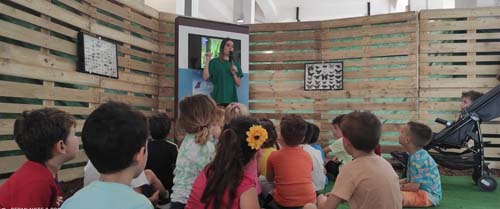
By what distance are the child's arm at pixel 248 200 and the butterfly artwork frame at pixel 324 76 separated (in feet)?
15.1

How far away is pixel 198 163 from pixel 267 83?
4.36 meters

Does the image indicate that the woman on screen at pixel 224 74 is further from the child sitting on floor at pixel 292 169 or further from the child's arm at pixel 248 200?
the child's arm at pixel 248 200

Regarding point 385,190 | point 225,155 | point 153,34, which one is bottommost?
point 385,190

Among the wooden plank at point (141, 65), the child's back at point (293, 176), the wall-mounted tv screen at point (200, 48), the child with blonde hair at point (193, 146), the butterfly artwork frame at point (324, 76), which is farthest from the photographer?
the butterfly artwork frame at point (324, 76)

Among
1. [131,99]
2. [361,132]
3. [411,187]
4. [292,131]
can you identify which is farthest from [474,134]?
[131,99]

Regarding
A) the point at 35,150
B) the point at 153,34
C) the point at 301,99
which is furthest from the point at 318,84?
the point at 35,150

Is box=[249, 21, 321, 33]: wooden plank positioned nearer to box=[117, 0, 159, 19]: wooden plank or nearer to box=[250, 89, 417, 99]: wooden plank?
box=[250, 89, 417, 99]: wooden plank

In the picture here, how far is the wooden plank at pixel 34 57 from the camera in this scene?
365 centimetres

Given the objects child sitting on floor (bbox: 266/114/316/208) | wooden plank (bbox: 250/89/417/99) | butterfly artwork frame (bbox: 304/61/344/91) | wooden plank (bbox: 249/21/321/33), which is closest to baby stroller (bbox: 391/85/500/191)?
wooden plank (bbox: 250/89/417/99)

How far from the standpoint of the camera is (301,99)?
650 cm

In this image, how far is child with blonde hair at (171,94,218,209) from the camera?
Result: 2.42 meters

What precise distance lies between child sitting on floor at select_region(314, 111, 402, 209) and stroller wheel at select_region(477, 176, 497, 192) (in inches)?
117

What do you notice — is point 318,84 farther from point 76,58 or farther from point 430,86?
point 76,58

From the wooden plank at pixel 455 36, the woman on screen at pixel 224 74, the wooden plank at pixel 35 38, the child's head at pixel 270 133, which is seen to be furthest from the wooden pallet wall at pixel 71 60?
the wooden plank at pixel 455 36
